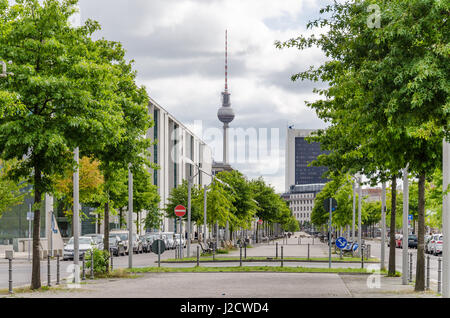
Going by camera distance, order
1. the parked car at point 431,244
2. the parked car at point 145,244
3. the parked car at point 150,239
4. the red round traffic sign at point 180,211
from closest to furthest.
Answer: the red round traffic sign at point 180,211 → the parked car at point 431,244 → the parked car at point 145,244 → the parked car at point 150,239

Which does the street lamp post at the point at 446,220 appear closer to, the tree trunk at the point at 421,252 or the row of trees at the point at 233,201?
the tree trunk at the point at 421,252

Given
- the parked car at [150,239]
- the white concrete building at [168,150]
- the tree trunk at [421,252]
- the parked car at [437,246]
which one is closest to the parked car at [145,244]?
the parked car at [150,239]

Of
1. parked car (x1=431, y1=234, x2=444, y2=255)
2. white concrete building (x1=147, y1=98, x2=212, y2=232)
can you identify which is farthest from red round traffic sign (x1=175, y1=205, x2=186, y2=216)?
white concrete building (x1=147, y1=98, x2=212, y2=232)

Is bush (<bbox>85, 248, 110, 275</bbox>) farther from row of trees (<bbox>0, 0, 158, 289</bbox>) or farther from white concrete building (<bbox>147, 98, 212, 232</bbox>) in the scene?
white concrete building (<bbox>147, 98, 212, 232</bbox>)

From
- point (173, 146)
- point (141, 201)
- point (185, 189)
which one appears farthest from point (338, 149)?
point (173, 146)

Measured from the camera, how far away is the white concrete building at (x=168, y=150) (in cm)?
10069

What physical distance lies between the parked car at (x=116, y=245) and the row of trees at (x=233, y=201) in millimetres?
6295

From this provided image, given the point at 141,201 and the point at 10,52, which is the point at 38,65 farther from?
the point at 141,201

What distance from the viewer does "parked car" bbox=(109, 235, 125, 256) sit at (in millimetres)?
47656

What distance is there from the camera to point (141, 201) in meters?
62.4

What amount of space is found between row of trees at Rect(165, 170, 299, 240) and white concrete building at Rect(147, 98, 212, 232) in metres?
13.4

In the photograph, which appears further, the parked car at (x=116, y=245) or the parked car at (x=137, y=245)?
the parked car at (x=137, y=245)

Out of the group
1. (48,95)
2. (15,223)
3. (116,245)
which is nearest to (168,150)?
(15,223)

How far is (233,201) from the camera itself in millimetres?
60250
